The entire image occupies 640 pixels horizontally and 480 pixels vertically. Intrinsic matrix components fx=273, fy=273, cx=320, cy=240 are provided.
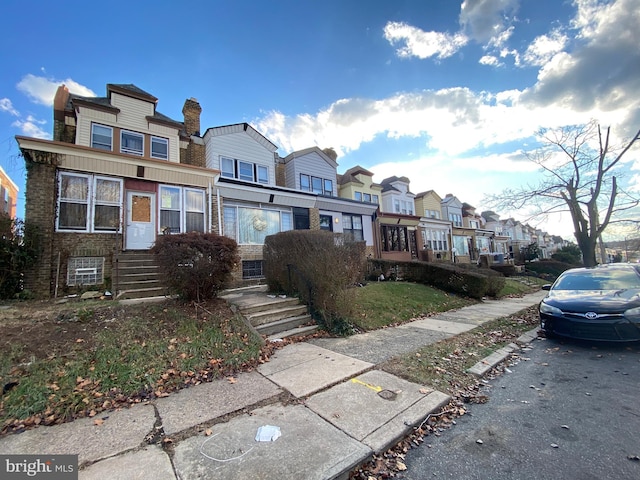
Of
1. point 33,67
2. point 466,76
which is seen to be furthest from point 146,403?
point 466,76

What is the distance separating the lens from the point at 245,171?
1488 cm

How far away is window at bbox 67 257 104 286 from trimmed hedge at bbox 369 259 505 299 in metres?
11.2

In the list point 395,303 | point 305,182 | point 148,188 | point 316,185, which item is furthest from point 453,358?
point 316,185

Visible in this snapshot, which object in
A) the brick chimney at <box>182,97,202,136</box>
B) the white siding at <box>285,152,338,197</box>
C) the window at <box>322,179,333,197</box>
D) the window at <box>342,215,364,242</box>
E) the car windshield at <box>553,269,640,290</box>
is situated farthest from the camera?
the window at <box>322,179,333,197</box>

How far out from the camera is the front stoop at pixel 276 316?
6164 millimetres

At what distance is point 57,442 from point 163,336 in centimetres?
224

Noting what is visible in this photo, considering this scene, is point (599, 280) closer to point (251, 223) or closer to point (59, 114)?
point (251, 223)

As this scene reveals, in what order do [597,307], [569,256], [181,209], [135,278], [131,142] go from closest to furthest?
[597,307]
[135,278]
[181,209]
[131,142]
[569,256]

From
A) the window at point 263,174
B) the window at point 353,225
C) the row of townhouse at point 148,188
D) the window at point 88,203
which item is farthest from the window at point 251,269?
the window at point 353,225

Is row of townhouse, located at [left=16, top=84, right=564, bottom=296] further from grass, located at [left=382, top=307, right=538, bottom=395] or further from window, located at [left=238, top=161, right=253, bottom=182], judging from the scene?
grass, located at [left=382, top=307, right=538, bottom=395]

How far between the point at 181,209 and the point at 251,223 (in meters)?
2.96

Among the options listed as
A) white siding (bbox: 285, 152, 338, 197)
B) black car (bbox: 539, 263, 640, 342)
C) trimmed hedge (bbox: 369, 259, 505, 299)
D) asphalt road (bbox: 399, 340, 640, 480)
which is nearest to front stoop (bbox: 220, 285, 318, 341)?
asphalt road (bbox: 399, 340, 640, 480)

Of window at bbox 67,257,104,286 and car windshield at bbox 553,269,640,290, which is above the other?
window at bbox 67,257,104,286

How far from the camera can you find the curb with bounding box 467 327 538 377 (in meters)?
4.53
